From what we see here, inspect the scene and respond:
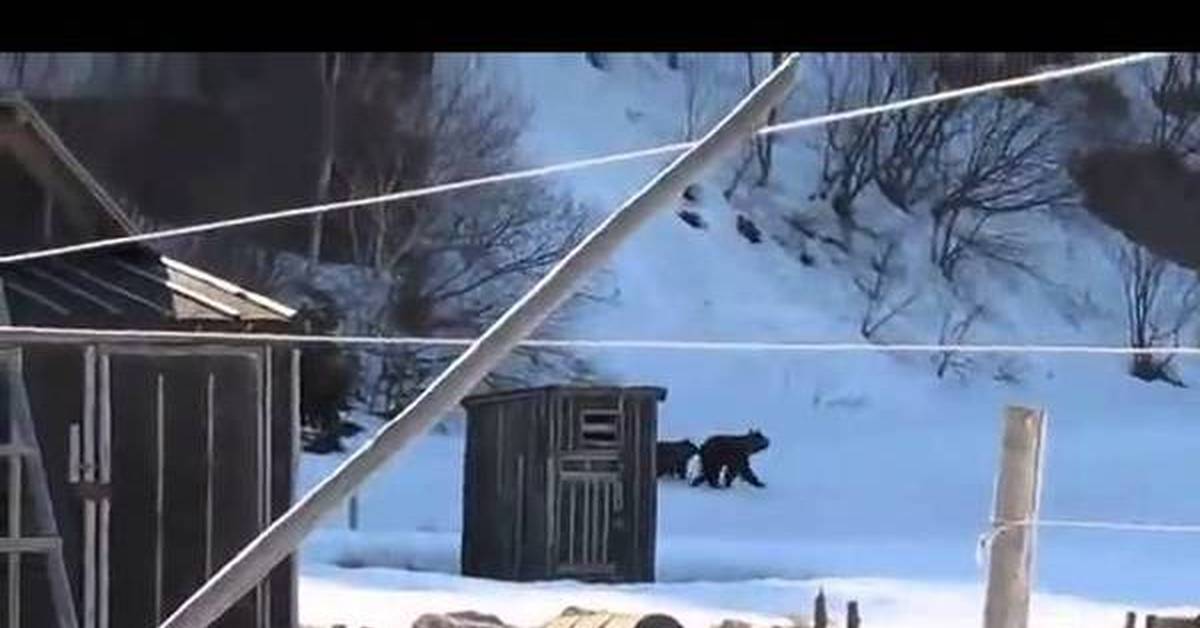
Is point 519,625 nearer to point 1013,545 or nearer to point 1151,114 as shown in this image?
point 1013,545

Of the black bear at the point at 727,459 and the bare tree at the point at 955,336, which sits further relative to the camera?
the bare tree at the point at 955,336

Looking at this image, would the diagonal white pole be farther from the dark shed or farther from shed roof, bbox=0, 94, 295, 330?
shed roof, bbox=0, 94, 295, 330

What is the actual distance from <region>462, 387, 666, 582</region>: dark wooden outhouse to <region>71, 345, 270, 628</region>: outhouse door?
8488mm

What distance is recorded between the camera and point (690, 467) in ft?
68.8

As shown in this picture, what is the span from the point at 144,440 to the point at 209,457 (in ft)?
0.82

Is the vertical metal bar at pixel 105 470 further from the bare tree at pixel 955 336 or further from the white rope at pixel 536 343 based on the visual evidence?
the bare tree at pixel 955 336

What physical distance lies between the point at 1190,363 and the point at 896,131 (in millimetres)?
4952

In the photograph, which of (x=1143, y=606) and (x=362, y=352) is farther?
(x=362, y=352)

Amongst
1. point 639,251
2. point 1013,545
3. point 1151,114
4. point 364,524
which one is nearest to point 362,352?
point 364,524

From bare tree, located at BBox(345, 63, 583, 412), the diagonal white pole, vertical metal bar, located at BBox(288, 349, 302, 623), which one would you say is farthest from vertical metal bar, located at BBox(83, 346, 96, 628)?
bare tree, located at BBox(345, 63, 583, 412)

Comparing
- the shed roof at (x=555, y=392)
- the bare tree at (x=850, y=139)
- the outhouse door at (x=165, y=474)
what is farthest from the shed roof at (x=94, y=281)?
the bare tree at (x=850, y=139)

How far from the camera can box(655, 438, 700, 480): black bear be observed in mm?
20547

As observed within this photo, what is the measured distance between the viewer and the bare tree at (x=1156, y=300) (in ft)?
84.2

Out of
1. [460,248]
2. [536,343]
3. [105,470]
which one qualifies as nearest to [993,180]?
[460,248]
